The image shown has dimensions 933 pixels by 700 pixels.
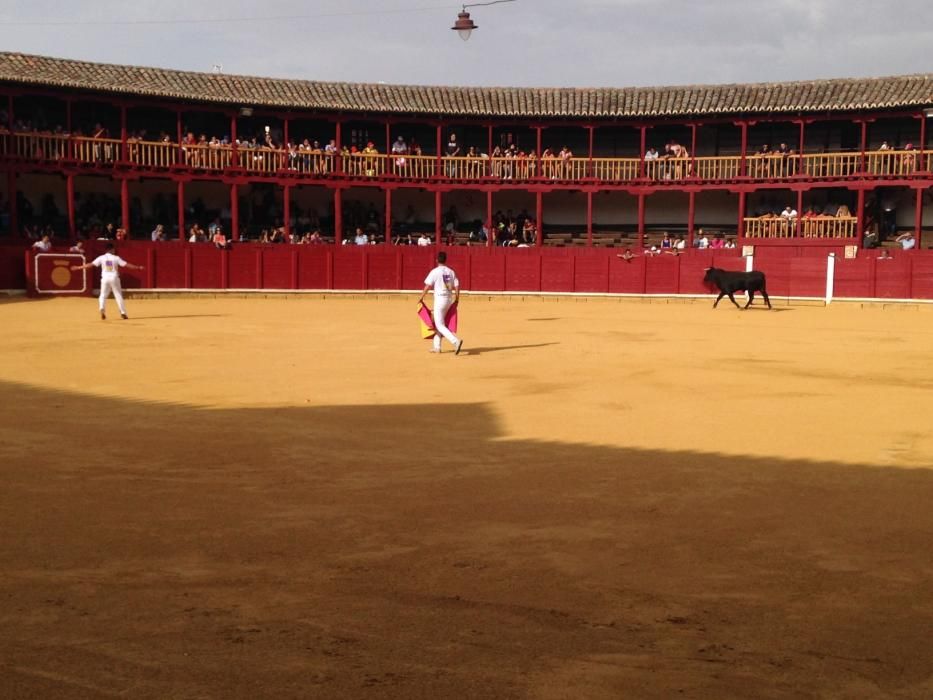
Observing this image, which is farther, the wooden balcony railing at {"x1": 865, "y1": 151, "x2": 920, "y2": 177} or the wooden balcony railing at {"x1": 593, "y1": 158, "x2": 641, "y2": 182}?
the wooden balcony railing at {"x1": 593, "y1": 158, "x2": 641, "y2": 182}

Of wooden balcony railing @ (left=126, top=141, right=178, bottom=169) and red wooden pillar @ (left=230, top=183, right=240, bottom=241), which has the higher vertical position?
wooden balcony railing @ (left=126, top=141, right=178, bottom=169)

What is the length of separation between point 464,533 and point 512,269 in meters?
25.5

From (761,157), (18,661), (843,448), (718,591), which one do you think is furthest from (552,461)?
(761,157)

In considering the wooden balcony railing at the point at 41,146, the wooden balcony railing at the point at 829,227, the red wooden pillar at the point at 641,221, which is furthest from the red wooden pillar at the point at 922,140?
the wooden balcony railing at the point at 41,146

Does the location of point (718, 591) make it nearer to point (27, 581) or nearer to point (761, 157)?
point (27, 581)

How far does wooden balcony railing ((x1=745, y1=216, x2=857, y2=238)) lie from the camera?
99.6ft

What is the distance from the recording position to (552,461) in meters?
7.04

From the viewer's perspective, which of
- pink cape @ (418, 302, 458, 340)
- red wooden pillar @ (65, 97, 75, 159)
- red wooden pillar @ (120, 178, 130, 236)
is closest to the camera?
pink cape @ (418, 302, 458, 340)

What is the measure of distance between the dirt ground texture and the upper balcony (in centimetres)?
1843

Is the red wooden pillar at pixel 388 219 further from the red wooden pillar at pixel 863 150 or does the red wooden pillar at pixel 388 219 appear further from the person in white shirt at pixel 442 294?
the person in white shirt at pixel 442 294

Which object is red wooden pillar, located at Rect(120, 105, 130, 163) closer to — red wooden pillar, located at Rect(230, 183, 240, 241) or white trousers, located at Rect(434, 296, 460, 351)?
red wooden pillar, located at Rect(230, 183, 240, 241)

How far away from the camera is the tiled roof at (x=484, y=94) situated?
29797 millimetres

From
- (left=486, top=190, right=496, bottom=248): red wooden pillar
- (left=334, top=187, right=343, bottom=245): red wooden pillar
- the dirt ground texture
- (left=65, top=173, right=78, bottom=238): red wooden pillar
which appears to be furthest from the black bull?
(left=65, top=173, right=78, bottom=238): red wooden pillar

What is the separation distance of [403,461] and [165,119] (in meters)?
27.4
